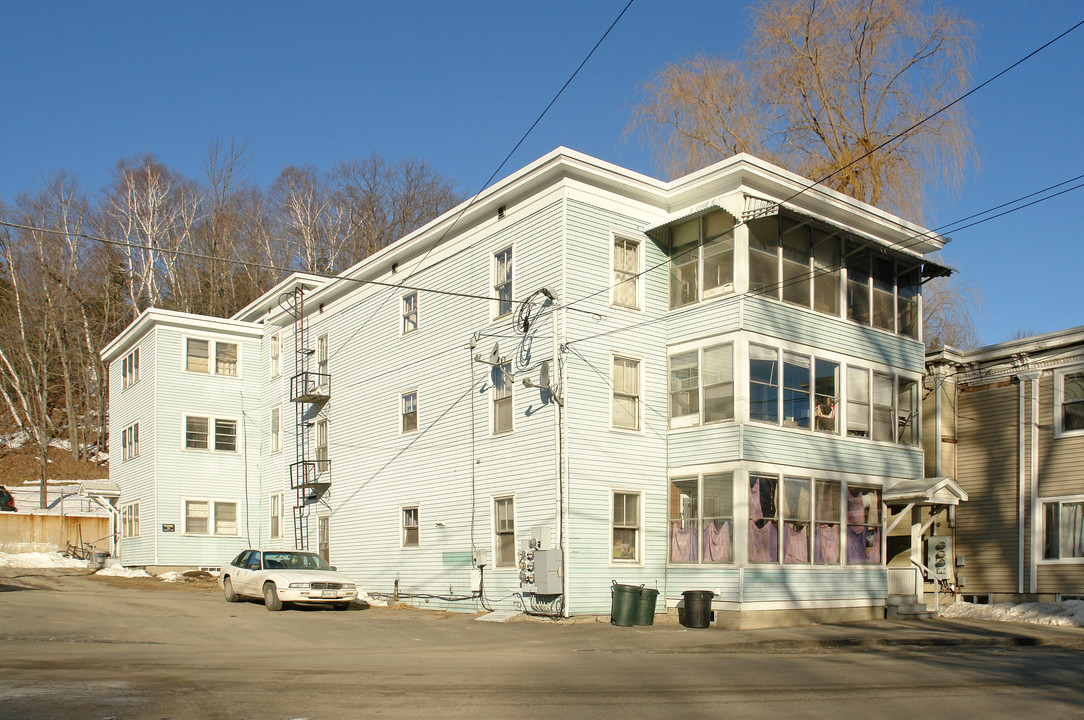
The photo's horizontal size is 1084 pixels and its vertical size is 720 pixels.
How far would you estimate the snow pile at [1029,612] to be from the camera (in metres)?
21.8

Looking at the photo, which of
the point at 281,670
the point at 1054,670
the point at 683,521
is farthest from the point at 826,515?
the point at 281,670

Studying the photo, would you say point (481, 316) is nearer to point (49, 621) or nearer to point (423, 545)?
point (423, 545)

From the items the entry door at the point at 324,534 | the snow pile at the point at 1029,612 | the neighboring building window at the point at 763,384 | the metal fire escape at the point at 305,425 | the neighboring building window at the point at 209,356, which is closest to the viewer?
the neighboring building window at the point at 763,384

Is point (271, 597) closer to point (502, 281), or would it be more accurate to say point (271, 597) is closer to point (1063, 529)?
point (502, 281)

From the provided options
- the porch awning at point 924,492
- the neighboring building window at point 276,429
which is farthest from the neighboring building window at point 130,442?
the porch awning at point 924,492

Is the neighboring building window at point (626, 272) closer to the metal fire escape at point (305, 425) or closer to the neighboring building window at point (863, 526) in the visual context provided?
the neighboring building window at point (863, 526)

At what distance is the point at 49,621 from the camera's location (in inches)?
732

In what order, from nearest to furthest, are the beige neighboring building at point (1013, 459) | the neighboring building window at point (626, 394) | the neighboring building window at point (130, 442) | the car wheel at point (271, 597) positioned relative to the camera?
the neighboring building window at point (626, 394) → the car wheel at point (271, 597) → the beige neighboring building at point (1013, 459) → the neighboring building window at point (130, 442)

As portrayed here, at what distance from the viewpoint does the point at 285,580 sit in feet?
71.9

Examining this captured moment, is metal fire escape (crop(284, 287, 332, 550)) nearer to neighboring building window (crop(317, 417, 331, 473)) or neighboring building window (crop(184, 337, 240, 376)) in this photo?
neighboring building window (crop(317, 417, 331, 473))

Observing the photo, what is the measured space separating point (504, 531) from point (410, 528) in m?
4.20

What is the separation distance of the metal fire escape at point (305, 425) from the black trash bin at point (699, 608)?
1319 centimetres

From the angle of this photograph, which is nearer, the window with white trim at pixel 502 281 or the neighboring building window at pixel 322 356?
the window with white trim at pixel 502 281

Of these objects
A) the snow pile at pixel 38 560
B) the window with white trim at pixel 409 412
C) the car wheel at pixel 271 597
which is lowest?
the snow pile at pixel 38 560
